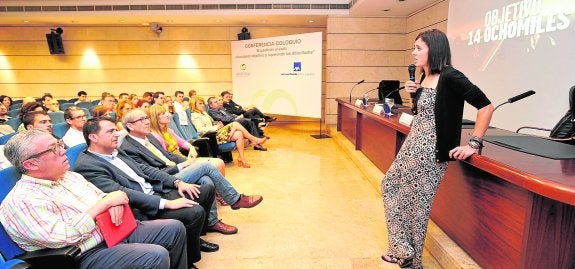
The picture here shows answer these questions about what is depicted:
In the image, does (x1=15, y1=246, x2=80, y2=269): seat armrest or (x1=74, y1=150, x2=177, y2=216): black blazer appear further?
(x1=74, y1=150, x2=177, y2=216): black blazer

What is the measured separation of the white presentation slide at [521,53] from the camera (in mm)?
3357

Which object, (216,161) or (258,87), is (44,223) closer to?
(216,161)

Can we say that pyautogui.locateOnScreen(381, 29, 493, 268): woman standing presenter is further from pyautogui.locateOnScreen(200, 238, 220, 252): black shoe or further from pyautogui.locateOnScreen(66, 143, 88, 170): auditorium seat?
pyautogui.locateOnScreen(66, 143, 88, 170): auditorium seat

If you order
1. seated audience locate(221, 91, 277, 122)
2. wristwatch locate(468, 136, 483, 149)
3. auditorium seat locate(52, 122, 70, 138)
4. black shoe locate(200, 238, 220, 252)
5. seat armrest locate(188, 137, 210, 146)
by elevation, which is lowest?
black shoe locate(200, 238, 220, 252)

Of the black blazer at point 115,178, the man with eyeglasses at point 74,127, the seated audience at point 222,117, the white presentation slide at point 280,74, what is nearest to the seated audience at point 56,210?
the black blazer at point 115,178

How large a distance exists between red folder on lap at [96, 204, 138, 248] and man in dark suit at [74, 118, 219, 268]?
0.98ft

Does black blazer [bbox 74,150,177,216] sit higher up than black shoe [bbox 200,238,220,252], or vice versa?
black blazer [bbox 74,150,177,216]

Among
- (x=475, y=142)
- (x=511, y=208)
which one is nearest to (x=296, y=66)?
(x=475, y=142)

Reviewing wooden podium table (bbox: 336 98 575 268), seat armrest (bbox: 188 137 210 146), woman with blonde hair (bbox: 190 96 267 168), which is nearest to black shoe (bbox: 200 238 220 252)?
wooden podium table (bbox: 336 98 575 268)

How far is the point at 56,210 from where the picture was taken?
1.55 meters

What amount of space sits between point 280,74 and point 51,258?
6.37 metres

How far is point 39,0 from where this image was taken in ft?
24.6

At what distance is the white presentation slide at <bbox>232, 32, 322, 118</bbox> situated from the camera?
22.5 ft

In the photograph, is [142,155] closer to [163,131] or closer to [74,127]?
[163,131]
